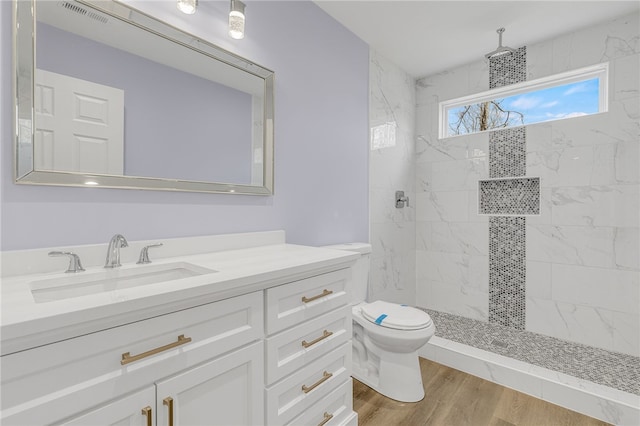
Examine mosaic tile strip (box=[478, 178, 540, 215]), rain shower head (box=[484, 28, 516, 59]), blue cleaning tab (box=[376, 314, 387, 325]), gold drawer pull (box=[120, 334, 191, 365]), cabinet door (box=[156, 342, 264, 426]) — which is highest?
rain shower head (box=[484, 28, 516, 59])

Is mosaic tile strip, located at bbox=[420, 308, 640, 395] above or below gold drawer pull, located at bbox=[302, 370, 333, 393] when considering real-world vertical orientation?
below

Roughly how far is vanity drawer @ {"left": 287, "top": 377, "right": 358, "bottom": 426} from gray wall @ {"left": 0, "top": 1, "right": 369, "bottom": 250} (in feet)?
2.91

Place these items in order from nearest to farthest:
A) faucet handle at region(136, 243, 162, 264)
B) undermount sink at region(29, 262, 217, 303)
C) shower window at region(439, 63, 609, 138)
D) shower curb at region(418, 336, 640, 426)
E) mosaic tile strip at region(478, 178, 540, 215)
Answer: undermount sink at region(29, 262, 217, 303), faucet handle at region(136, 243, 162, 264), shower curb at region(418, 336, 640, 426), shower window at region(439, 63, 609, 138), mosaic tile strip at region(478, 178, 540, 215)

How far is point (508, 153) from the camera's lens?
2715 millimetres

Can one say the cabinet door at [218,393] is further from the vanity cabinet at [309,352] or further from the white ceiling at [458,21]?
the white ceiling at [458,21]

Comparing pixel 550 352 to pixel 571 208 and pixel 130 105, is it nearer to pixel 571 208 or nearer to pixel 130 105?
pixel 571 208

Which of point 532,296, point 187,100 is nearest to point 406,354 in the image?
point 532,296

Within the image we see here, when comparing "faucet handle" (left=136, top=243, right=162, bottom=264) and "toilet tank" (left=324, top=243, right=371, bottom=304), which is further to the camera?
"toilet tank" (left=324, top=243, right=371, bottom=304)

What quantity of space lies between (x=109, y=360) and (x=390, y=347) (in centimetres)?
151

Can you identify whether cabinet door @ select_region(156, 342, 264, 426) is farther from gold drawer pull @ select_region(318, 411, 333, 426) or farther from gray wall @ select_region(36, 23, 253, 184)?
gray wall @ select_region(36, 23, 253, 184)

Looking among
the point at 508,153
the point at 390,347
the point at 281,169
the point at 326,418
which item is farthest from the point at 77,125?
the point at 508,153

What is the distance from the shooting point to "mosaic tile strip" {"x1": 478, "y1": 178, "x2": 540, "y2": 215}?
2641mm

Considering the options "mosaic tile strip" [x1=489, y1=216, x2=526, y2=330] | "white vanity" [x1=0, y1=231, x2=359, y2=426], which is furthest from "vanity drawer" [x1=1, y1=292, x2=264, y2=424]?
"mosaic tile strip" [x1=489, y1=216, x2=526, y2=330]

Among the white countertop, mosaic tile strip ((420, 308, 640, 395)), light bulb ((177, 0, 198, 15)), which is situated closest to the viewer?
the white countertop
